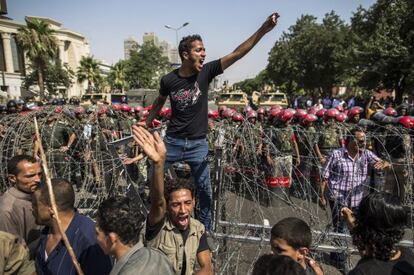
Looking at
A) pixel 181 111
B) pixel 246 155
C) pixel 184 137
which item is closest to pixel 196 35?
pixel 181 111

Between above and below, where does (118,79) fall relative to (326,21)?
below

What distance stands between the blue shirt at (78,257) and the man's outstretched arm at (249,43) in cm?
188

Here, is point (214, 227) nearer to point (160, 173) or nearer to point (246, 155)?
point (246, 155)

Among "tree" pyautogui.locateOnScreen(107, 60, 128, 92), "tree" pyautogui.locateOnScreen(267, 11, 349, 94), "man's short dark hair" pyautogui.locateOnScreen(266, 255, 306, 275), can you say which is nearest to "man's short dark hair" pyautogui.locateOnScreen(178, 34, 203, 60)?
"man's short dark hair" pyautogui.locateOnScreen(266, 255, 306, 275)

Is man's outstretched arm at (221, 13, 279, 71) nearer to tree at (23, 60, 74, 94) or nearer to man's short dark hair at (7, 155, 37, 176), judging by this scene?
man's short dark hair at (7, 155, 37, 176)

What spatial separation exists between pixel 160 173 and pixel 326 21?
3729cm

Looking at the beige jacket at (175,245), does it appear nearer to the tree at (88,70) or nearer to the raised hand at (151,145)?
the raised hand at (151,145)

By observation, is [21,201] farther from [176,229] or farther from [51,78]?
[51,78]

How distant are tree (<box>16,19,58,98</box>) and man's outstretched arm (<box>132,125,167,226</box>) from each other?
4085 cm

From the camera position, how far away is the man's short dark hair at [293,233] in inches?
84.7

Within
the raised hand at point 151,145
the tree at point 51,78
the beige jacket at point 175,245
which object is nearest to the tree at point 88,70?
the tree at point 51,78

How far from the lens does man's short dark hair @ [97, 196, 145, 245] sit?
192cm

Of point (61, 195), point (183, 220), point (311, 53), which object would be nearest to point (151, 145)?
point (183, 220)

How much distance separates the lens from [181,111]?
324 cm
